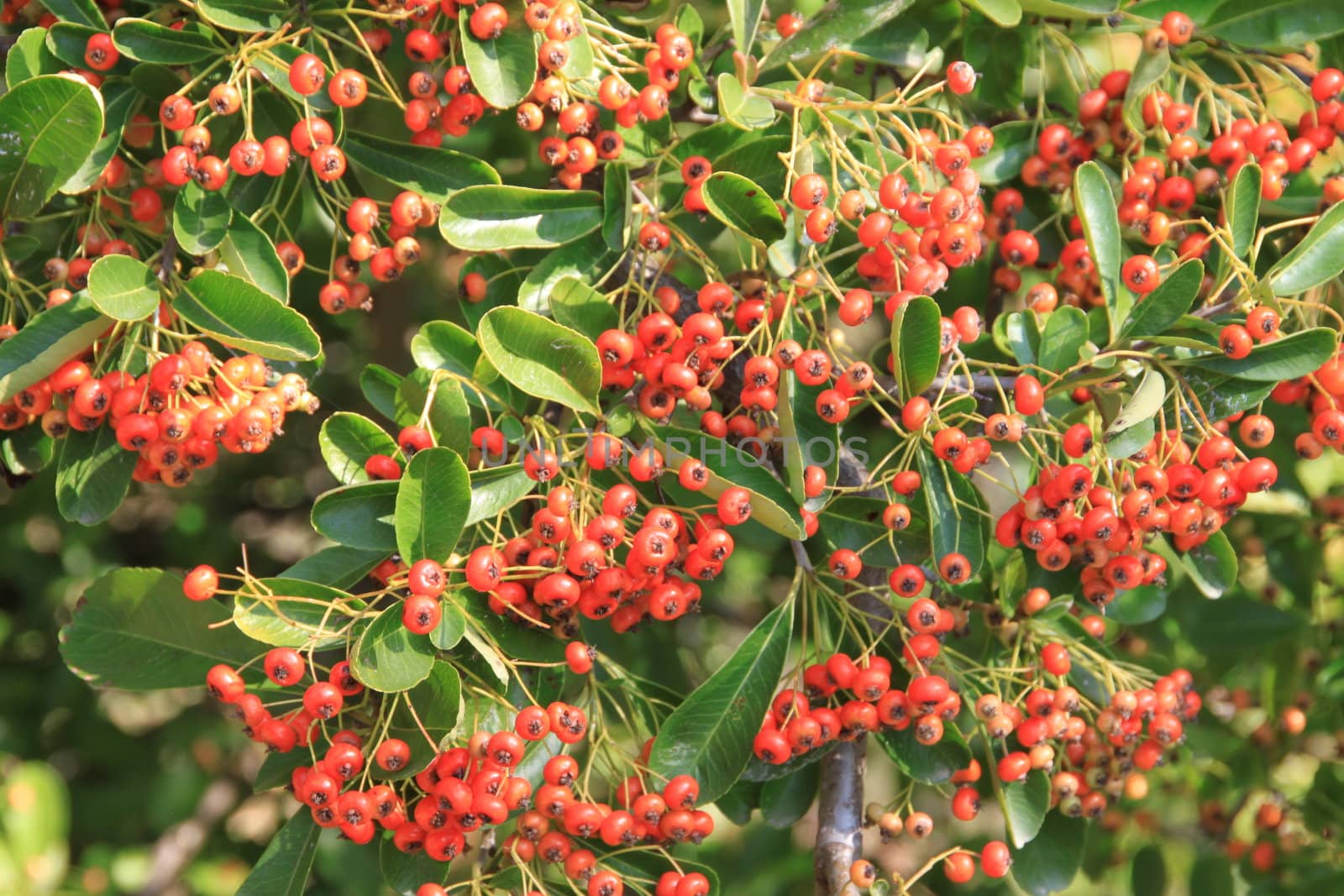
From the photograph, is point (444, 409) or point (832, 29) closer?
point (444, 409)

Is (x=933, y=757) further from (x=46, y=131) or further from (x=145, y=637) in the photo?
(x=46, y=131)

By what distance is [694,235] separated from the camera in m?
2.51

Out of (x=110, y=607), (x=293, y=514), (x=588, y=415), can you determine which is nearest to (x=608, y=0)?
(x=588, y=415)

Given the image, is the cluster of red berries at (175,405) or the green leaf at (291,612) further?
the cluster of red berries at (175,405)

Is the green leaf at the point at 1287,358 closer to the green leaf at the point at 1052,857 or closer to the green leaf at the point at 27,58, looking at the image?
the green leaf at the point at 1052,857

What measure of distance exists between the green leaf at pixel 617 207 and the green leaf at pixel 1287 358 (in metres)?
1.05

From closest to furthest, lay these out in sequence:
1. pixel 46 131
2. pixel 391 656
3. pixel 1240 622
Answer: pixel 391 656, pixel 46 131, pixel 1240 622

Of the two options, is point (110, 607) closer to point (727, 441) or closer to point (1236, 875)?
point (727, 441)

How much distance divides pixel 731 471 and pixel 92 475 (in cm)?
115

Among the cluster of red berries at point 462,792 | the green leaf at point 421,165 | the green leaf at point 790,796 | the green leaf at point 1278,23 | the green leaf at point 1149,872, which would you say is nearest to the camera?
the cluster of red berries at point 462,792

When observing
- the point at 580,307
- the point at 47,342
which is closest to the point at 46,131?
the point at 47,342

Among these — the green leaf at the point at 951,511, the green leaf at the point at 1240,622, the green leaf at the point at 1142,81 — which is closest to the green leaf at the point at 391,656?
the green leaf at the point at 951,511

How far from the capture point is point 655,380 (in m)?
2.08

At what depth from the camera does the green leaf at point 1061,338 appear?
2172 millimetres
